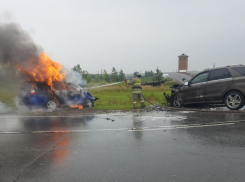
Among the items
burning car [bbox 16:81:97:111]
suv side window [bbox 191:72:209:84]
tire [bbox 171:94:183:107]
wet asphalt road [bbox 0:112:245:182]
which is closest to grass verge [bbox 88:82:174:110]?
burning car [bbox 16:81:97:111]

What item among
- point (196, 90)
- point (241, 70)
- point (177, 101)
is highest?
point (241, 70)

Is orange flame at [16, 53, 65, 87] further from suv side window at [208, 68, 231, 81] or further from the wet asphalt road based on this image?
suv side window at [208, 68, 231, 81]

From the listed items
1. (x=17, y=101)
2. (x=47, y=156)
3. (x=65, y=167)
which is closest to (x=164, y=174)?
(x=65, y=167)

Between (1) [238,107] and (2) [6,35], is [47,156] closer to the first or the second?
(1) [238,107]

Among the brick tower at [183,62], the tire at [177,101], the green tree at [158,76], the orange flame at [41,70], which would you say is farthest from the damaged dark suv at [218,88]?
the brick tower at [183,62]

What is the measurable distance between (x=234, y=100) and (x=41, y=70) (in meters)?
9.59

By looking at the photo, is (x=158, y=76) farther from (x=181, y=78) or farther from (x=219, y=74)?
(x=219, y=74)

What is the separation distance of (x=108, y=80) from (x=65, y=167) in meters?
59.6

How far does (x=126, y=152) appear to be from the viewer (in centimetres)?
444

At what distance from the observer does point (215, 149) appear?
4.44m

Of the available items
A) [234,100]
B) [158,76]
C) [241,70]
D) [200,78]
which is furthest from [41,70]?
[158,76]

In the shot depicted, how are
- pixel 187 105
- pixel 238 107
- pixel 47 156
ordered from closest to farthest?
pixel 47 156 < pixel 238 107 < pixel 187 105

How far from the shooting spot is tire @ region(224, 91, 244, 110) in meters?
8.64

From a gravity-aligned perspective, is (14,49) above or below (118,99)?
above
